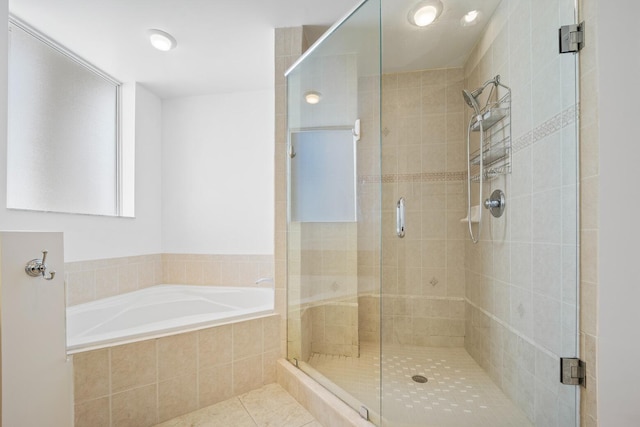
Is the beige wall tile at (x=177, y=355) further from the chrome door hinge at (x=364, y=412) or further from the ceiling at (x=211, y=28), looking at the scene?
the ceiling at (x=211, y=28)

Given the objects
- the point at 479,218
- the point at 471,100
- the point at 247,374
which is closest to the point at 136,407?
the point at 247,374

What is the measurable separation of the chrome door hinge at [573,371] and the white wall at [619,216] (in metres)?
0.07

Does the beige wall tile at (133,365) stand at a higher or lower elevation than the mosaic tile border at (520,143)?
lower

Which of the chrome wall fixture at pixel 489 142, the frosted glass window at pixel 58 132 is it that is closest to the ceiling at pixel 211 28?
the frosted glass window at pixel 58 132

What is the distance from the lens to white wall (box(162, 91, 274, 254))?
2703 mm

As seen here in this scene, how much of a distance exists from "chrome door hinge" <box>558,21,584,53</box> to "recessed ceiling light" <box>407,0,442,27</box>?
701 mm

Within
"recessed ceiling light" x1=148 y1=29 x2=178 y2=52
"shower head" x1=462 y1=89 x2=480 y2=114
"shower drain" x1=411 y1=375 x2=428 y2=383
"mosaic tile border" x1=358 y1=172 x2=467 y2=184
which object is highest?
"recessed ceiling light" x1=148 y1=29 x2=178 y2=52

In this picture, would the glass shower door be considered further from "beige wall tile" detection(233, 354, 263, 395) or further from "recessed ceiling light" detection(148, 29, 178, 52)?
"recessed ceiling light" detection(148, 29, 178, 52)

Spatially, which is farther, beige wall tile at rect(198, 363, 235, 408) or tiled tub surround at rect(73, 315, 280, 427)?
beige wall tile at rect(198, 363, 235, 408)

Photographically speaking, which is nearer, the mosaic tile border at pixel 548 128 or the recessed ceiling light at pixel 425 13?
the mosaic tile border at pixel 548 128

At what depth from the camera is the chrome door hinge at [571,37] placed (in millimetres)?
1087

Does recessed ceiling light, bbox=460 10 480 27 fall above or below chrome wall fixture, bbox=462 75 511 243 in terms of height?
above

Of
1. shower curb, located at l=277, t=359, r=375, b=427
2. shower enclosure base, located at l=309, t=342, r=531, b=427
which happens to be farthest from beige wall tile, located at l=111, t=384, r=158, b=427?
shower enclosure base, located at l=309, t=342, r=531, b=427

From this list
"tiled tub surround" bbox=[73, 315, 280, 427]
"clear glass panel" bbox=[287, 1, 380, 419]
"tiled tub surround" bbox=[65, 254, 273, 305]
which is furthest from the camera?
"tiled tub surround" bbox=[65, 254, 273, 305]
